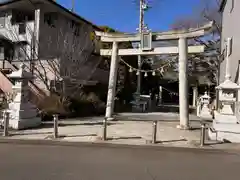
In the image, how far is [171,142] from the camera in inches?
414

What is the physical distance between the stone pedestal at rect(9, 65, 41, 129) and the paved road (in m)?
3.45

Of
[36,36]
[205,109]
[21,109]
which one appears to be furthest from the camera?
[36,36]

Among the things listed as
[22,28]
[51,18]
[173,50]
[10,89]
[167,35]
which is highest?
[51,18]

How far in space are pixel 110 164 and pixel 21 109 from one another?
Answer: 24.4ft

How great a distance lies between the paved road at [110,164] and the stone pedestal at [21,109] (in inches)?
136

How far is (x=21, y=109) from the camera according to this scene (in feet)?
43.5

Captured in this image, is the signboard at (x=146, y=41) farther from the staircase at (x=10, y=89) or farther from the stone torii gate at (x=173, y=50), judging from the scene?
the staircase at (x=10, y=89)

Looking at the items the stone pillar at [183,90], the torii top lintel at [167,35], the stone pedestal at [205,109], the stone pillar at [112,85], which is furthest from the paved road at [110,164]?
the stone pedestal at [205,109]

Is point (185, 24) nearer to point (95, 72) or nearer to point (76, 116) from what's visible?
point (95, 72)

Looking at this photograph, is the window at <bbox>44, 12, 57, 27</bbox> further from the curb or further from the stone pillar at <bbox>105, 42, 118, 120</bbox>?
the curb

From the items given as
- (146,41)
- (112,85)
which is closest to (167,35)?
(146,41)

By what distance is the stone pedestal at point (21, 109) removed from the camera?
42.9ft

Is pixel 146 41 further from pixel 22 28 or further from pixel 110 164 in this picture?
pixel 22 28

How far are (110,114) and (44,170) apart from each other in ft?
34.8
